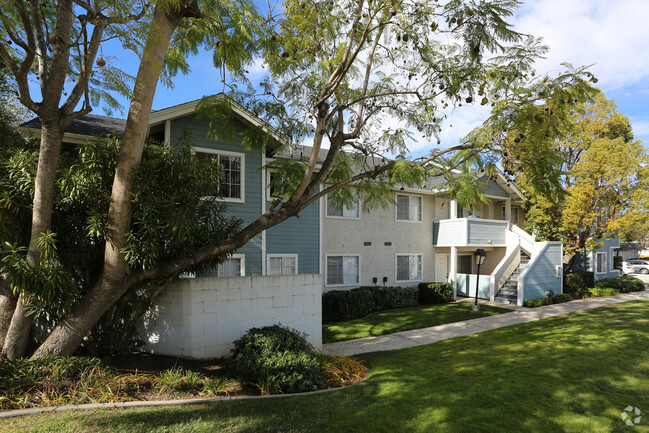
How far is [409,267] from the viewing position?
19969 mm

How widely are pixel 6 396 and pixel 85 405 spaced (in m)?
1.12

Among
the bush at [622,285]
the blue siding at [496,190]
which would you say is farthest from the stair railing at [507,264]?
the bush at [622,285]

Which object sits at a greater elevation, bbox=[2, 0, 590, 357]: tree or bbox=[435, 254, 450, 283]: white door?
bbox=[2, 0, 590, 357]: tree

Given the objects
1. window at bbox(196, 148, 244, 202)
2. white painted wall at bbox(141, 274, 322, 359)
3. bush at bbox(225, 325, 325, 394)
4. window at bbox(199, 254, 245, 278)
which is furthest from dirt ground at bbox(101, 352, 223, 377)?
window at bbox(196, 148, 244, 202)

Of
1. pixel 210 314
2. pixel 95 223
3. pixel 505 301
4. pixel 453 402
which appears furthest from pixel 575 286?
pixel 95 223

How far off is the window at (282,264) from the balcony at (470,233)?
9193 millimetres

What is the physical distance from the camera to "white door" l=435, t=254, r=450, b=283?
69.5 feet

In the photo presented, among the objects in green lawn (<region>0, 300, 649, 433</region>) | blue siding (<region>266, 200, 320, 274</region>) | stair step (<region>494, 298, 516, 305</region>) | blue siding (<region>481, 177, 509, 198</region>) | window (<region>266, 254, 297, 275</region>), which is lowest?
stair step (<region>494, 298, 516, 305</region>)

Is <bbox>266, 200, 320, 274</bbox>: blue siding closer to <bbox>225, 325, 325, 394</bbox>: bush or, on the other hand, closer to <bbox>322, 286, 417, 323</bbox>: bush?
<bbox>322, 286, 417, 323</bbox>: bush

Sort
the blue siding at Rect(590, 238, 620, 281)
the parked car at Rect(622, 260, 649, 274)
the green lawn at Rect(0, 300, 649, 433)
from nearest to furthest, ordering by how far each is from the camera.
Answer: the green lawn at Rect(0, 300, 649, 433), the blue siding at Rect(590, 238, 620, 281), the parked car at Rect(622, 260, 649, 274)

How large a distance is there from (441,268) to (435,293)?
277cm

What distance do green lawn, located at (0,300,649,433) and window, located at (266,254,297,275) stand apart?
553 centimetres

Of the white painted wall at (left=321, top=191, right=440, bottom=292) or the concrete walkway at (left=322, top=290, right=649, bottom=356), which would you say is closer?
the concrete walkway at (left=322, top=290, right=649, bottom=356)

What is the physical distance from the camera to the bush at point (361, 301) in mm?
15055
